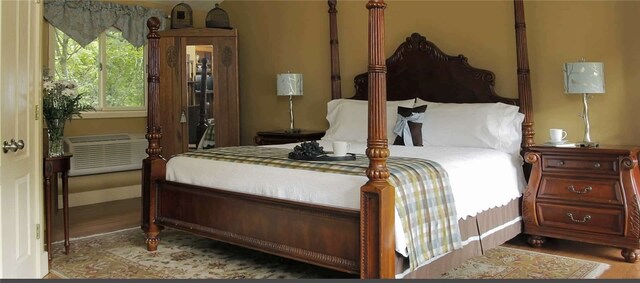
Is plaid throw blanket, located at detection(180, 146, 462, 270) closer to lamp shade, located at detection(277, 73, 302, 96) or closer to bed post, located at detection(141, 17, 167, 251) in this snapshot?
bed post, located at detection(141, 17, 167, 251)

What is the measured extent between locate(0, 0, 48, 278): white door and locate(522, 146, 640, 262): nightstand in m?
3.17

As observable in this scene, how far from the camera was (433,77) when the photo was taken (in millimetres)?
4680

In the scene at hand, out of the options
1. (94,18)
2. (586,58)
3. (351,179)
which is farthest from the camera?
(94,18)

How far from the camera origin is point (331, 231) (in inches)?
109

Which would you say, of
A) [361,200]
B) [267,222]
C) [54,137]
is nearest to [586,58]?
[361,200]

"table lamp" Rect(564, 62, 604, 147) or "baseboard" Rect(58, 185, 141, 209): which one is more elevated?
"table lamp" Rect(564, 62, 604, 147)

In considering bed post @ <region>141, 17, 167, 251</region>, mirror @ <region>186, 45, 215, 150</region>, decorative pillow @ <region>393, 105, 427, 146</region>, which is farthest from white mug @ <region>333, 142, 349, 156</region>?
mirror @ <region>186, 45, 215, 150</region>

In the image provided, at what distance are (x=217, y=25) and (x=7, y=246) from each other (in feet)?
12.9

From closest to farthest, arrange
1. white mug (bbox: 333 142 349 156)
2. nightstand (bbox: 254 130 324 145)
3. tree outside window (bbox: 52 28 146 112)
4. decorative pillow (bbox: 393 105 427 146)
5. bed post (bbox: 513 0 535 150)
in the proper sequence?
white mug (bbox: 333 142 349 156), bed post (bbox: 513 0 535 150), decorative pillow (bbox: 393 105 427 146), nightstand (bbox: 254 130 324 145), tree outside window (bbox: 52 28 146 112)

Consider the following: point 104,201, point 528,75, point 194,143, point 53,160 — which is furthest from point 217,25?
point 528,75

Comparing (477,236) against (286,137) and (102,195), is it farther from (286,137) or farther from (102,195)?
(102,195)

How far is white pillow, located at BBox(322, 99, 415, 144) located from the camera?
4543 mm

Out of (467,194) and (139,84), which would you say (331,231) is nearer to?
(467,194)

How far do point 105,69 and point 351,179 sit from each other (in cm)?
423
